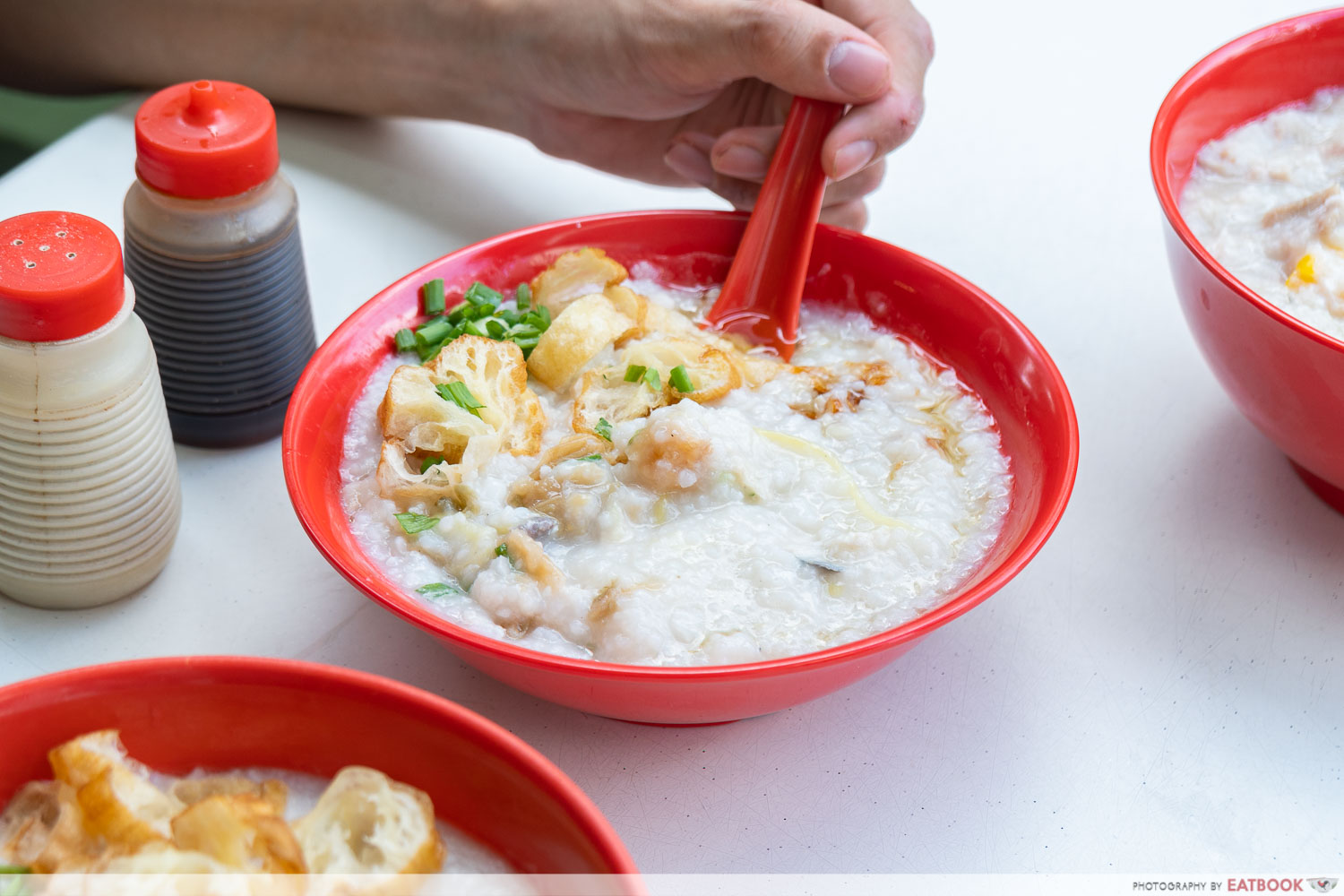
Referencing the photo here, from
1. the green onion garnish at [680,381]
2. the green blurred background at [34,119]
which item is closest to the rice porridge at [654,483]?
the green onion garnish at [680,381]

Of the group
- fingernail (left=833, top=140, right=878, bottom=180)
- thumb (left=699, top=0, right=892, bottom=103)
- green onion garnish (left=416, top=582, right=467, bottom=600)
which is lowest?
green onion garnish (left=416, top=582, right=467, bottom=600)

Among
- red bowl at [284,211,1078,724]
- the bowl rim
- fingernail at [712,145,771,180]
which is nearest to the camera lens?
red bowl at [284,211,1078,724]

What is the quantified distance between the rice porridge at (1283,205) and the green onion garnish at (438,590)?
38.2 inches

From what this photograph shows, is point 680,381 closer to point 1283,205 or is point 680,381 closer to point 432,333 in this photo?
point 432,333

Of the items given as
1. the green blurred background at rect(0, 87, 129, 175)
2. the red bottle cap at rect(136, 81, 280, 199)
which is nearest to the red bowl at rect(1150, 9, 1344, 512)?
the red bottle cap at rect(136, 81, 280, 199)

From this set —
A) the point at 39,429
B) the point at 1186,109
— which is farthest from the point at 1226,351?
the point at 39,429

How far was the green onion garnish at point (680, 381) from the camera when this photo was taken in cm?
134

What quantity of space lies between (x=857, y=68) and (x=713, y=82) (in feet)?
0.83

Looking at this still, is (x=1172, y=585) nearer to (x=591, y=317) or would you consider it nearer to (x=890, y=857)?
(x=890, y=857)

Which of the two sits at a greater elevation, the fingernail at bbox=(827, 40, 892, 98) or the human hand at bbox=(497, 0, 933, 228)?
the fingernail at bbox=(827, 40, 892, 98)

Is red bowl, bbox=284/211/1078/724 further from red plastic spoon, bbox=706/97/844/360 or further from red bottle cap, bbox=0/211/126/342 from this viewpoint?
red bottle cap, bbox=0/211/126/342

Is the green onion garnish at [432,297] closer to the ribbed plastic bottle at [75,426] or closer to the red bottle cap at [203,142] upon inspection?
the red bottle cap at [203,142]

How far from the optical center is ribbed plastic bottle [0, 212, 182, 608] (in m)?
1.06

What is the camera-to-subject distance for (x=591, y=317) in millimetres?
1397
